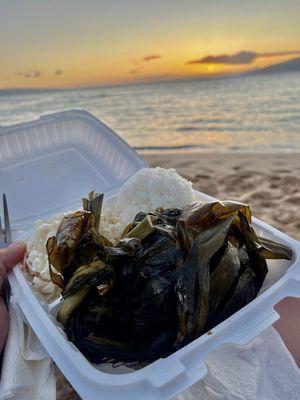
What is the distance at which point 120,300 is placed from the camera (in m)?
0.85

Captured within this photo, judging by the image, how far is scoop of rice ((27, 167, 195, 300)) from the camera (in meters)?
1.25

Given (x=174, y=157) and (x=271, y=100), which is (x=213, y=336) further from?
(x=271, y=100)

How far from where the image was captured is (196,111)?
9.84 m

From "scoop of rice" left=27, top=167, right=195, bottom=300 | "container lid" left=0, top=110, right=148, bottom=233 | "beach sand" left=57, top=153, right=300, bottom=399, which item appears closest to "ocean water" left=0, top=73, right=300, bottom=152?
"beach sand" left=57, top=153, right=300, bottom=399

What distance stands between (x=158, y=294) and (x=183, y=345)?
0.11 metres

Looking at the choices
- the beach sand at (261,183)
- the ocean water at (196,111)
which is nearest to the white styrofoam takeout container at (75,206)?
the beach sand at (261,183)

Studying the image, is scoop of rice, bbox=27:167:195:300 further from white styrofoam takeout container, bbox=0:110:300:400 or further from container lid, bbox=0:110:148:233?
container lid, bbox=0:110:148:233

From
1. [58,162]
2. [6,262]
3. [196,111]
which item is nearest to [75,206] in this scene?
[58,162]

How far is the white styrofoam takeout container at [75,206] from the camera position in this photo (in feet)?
2.50

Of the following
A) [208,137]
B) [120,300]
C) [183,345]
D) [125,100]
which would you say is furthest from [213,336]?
[125,100]

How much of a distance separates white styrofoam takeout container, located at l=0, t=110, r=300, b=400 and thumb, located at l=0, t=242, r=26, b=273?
3cm

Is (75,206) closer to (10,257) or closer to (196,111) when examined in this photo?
(10,257)

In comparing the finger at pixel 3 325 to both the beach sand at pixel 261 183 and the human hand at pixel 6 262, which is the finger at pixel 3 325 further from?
the beach sand at pixel 261 183

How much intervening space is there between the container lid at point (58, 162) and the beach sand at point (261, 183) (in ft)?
3.25
